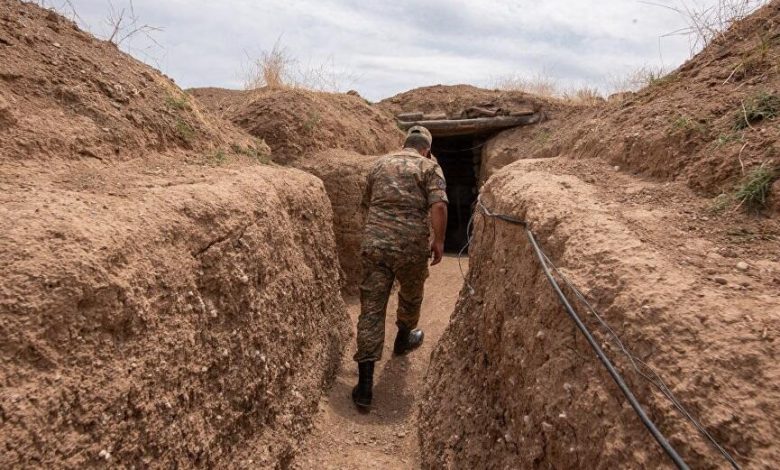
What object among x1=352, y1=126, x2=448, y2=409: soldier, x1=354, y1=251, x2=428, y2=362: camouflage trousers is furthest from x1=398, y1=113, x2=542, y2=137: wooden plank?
x1=354, y1=251, x2=428, y2=362: camouflage trousers

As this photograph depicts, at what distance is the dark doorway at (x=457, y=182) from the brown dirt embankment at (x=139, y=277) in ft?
27.0

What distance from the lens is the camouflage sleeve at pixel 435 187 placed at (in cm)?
402

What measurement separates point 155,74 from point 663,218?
435 centimetres

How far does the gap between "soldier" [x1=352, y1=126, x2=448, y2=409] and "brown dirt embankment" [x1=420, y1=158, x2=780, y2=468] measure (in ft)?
2.76

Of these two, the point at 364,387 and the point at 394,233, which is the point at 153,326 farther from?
the point at 394,233

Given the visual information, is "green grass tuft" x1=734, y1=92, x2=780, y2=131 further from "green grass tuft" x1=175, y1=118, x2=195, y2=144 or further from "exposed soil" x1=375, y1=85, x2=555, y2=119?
"exposed soil" x1=375, y1=85, x2=555, y2=119

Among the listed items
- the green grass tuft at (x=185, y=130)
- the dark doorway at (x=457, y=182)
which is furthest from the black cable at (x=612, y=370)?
the dark doorway at (x=457, y=182)

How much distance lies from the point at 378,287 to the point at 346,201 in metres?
2.27

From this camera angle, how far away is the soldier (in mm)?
3957

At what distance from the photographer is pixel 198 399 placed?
7.16ft

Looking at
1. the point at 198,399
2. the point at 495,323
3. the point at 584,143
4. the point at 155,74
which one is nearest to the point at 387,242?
the point at 495,323

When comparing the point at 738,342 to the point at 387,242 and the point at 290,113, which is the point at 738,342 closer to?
the point at 387,242

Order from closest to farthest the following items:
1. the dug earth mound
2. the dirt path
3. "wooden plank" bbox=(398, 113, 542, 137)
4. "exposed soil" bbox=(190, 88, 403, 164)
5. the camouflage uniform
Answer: the dug earth mound → the dirt path → the camouflage uniform → "exposed soil" bbox=(190, 88, 403, 164) → "wooden plank" bbox=(398, 113, 542, 137)

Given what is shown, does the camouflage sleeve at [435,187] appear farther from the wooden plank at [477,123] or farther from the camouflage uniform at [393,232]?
the wooden plank at [477,123]
